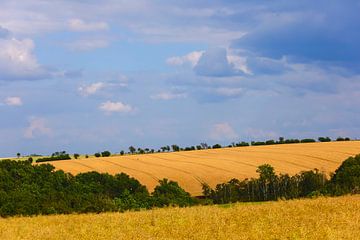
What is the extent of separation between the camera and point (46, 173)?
6119cm

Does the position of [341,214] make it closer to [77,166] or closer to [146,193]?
[146,193]

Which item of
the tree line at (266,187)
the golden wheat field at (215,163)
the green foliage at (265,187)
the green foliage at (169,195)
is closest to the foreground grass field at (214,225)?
the green foliage at (169,195)

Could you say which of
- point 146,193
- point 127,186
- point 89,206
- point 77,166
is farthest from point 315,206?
point 77,166

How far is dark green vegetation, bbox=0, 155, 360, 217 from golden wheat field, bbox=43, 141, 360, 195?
4178mm

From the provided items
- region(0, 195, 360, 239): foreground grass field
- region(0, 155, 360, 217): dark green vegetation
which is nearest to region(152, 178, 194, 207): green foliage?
region(0, 155, 360, 217): dark green vegetation

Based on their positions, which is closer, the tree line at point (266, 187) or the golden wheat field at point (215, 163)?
the tree line at point (266, 187)

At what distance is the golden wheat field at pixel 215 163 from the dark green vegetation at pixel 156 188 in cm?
418

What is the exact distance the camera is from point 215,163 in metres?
81.7

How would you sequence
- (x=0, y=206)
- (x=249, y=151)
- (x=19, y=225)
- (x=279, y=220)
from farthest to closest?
(x=249, y=151) < (x=0, y=206) < (x=19, y=225) < (x=279, y=220)

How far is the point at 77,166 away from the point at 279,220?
6028 cm

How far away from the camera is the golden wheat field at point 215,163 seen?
7131 centimetres

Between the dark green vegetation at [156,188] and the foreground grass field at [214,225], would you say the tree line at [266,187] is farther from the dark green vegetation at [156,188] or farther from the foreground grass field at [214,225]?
the foreground grass field at [214,225]

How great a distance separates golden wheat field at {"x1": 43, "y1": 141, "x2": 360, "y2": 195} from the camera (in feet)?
234

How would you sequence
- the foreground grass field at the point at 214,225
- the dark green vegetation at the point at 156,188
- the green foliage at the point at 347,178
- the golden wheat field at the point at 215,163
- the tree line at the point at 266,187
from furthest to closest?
1. the golden wheat field at the point at 215,163
2. the tree line at the point at 266,187
3. the dark green vegetation at the point at 156,188
4. the green foliage at the point at 347,178
5. the foreground grass field at the point at 214,225
